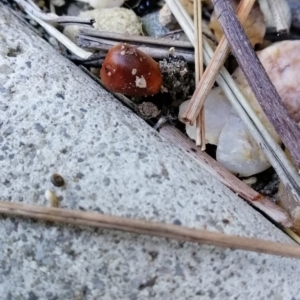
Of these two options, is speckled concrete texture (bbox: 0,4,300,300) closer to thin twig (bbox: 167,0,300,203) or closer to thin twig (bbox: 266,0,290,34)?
thin twig (bbox: 167,0,300,203)

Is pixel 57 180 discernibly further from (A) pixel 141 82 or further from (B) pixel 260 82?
(B) pixel 260 82

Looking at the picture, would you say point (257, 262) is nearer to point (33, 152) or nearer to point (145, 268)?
point (145, 268)

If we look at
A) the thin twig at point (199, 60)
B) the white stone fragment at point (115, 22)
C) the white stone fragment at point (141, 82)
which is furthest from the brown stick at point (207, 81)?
the white stone fragment at point (115, 22)

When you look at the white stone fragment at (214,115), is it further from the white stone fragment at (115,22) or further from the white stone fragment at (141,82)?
the white stone fragment at (115,22)

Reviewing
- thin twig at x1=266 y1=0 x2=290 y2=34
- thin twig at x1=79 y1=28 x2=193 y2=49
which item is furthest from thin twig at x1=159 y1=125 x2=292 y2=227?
thin twig at x1=266 y1=0 x2=290 y2=34

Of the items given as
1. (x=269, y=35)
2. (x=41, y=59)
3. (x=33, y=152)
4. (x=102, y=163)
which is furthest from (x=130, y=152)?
(x=269, y=35)

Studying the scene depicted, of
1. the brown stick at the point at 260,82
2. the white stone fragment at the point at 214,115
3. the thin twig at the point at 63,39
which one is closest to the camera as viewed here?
the brown stick at the point at 260,82

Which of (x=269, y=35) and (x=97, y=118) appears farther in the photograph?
(x=269, y=35)

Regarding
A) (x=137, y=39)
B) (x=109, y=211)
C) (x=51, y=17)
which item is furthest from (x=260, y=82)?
(x=51, y=17)
